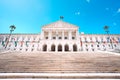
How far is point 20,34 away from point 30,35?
5.00 m

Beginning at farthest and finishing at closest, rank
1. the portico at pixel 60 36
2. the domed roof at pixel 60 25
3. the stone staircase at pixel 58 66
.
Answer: the domed roof at pixel 60 25 → the portico at pixel 60 36 → the stone staircase at pixel 58 66

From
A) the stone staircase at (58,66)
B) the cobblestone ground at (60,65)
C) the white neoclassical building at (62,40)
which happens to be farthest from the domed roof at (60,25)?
the stone staircase at (58,66)

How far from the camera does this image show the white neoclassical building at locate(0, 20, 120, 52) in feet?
117

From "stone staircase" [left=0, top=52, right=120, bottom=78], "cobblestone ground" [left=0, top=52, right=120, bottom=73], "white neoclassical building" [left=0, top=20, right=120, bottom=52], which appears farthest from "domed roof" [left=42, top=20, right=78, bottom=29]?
"stone staircase" [left=0, top=52, right=120, bottom=78]

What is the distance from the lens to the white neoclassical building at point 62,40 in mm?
35688

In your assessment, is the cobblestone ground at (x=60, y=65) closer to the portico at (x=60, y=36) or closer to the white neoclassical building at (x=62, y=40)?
the white neoclassical building at (x=62, y=40)

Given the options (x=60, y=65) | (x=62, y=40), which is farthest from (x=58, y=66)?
(x=62, y=40)

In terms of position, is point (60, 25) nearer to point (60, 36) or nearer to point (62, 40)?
Answer: point (60, 36)

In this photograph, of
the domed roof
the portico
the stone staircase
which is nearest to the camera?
the stone staircase

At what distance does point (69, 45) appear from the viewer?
116ft

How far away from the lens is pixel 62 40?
3609cm

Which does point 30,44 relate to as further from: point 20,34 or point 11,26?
point 11,26

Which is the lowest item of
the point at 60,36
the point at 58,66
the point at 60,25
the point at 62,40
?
the point at 58,66

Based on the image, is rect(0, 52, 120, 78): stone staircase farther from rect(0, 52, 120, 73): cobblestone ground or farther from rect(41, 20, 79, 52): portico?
rect(41, 20, 79, 52): portico
